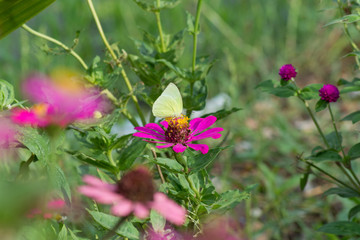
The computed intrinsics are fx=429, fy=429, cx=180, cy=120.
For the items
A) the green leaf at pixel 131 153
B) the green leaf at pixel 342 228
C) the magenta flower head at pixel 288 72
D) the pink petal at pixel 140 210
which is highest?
the magenta flower head at pixel 288 72

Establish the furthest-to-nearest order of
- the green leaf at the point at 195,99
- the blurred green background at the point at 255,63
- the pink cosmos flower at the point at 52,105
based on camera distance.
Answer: the blurred green background at the point at 255,63 → the green leaf at the point at 195,99 → the pink cosmos flower at the point at 52,105

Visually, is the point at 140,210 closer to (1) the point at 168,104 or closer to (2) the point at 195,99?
(1) the point at 168,104

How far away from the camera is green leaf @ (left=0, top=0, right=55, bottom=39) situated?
22.7 inches

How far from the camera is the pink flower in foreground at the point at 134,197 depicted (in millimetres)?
335

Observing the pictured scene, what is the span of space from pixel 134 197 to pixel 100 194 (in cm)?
4

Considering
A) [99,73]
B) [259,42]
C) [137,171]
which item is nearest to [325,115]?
[259,42]

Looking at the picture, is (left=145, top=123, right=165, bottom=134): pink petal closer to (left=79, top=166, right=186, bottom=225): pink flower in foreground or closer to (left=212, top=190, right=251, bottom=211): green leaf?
(left=212, top=190, right=251, bottom=211): green leaf

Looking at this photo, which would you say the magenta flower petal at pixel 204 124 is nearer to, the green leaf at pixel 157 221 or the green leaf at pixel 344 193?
the green leaf at pixel 157 221

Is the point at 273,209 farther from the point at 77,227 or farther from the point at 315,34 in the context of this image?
the point at 315,34

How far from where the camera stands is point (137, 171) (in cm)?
38

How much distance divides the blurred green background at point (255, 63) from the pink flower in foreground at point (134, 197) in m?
0.89

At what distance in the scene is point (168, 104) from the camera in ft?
2.15

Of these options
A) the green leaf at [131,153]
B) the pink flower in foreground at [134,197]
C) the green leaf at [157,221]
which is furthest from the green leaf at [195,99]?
the pink flower in foreground at [134,197]

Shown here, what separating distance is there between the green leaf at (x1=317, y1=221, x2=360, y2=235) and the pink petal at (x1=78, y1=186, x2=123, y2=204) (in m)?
0.54
